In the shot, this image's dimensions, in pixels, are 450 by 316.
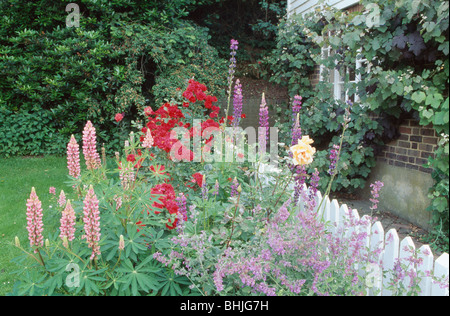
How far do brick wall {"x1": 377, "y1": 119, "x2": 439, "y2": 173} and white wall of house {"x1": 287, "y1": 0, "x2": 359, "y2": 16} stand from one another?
2.03 meters

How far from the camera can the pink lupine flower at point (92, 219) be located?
1.92 metres

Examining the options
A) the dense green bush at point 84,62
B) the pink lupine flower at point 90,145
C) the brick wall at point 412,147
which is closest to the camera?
the pink lupine flower at point 90,145

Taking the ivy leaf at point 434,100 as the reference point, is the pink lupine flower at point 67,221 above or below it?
below

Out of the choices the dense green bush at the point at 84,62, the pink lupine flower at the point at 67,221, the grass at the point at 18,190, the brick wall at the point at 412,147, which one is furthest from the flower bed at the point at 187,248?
the dense green bush at the point at 84,62

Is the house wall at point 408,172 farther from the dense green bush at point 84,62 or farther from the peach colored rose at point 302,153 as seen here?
the dense green bush at point 84,62

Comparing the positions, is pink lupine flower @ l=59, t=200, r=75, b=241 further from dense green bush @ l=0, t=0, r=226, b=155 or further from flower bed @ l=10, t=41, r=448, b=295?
dense green bush @ l=0, t=0, r=226, b=155

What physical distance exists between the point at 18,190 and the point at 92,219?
4.51m

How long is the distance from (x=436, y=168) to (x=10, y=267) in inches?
162

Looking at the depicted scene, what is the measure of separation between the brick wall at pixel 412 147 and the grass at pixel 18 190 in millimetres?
3792

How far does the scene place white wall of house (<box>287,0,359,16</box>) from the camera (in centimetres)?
582

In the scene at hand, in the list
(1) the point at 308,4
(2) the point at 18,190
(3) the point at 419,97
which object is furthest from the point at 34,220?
(1) the point at 308,4
